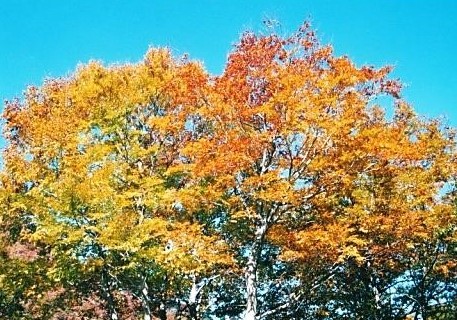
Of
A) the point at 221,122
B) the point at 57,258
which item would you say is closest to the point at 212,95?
the point at 221,122

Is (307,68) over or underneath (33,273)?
over

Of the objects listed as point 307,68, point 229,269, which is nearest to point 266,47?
point 307,68

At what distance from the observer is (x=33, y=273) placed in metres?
16.5

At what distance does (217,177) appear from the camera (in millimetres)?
16219

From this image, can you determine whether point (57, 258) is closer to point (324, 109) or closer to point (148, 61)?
point (148, 61)

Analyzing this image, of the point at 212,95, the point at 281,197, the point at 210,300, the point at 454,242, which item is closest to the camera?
the point at 281,197

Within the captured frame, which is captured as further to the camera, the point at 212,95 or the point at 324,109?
the point at 212,95

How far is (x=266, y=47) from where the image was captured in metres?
16.1

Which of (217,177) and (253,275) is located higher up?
(217,177)

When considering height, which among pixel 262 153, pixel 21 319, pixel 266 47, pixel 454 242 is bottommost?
pixel 21 319

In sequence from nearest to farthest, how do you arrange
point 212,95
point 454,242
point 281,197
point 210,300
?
1. point 281,197
2. point 212,95
3. point 454,242
4. point 210,300

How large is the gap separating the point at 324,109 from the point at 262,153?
259cm

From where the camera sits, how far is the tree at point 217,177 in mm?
14906

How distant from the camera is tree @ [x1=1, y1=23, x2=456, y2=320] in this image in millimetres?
14906
